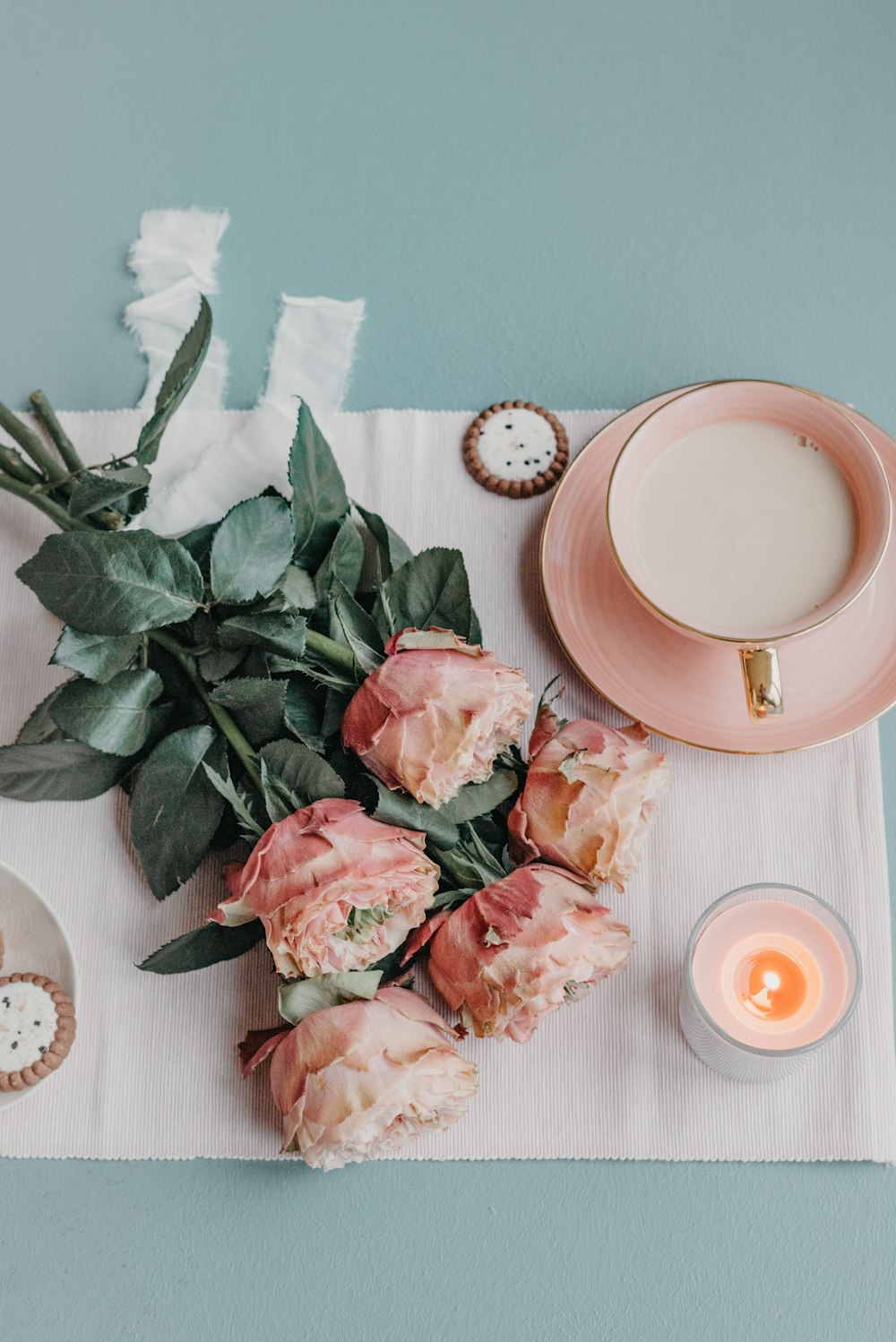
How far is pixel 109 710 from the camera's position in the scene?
0.62 m

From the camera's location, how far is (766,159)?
79cm

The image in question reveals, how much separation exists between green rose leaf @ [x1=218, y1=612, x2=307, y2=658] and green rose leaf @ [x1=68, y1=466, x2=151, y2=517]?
0.09 meters

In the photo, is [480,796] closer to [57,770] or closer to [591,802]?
[591,802]

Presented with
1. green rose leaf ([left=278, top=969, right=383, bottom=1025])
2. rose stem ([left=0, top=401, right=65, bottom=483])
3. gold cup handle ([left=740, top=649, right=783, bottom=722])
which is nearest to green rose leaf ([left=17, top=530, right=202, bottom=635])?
rose stem ([left=0, top=401, right=65, bottom=483])

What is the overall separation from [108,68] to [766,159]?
0.47 metres

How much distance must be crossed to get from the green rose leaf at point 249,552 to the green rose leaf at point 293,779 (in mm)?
85

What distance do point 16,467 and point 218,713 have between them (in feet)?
0.62

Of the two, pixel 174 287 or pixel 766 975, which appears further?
pixel 174 287

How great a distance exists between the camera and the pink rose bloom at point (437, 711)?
0.55 meters

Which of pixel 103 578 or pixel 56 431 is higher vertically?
pixel 56 431

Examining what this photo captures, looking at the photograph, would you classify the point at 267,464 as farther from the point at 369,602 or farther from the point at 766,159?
the point at 766,159

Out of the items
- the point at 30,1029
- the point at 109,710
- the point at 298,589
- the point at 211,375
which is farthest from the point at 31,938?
the point at 211,375

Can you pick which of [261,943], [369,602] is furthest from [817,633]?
[261,943]

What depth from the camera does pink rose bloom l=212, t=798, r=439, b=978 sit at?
21.2 inches
